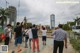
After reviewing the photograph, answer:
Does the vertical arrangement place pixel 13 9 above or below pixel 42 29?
above

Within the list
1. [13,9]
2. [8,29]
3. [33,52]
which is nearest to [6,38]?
[8,29]

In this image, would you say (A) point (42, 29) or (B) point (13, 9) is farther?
(B) point (13, 9)

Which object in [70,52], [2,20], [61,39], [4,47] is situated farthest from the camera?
[2,20]

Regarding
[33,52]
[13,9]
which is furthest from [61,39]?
[13,9]

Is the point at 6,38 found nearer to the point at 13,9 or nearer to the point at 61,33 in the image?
the point at 61,33

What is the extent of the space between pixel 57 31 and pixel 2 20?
6851cm

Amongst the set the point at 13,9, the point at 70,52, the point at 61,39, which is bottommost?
the point at 70,52

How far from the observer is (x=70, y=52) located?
19.1 metres

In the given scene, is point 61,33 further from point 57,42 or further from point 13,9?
point 13,9

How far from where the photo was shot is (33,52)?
17922 mm

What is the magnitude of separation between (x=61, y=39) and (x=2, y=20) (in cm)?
6864

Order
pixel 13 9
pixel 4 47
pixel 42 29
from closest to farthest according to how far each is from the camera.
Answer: pixel 4 47, pixel 42 29, pixel 13 9

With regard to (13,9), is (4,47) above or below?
below

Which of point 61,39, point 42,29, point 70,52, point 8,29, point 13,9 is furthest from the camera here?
point 13,9
